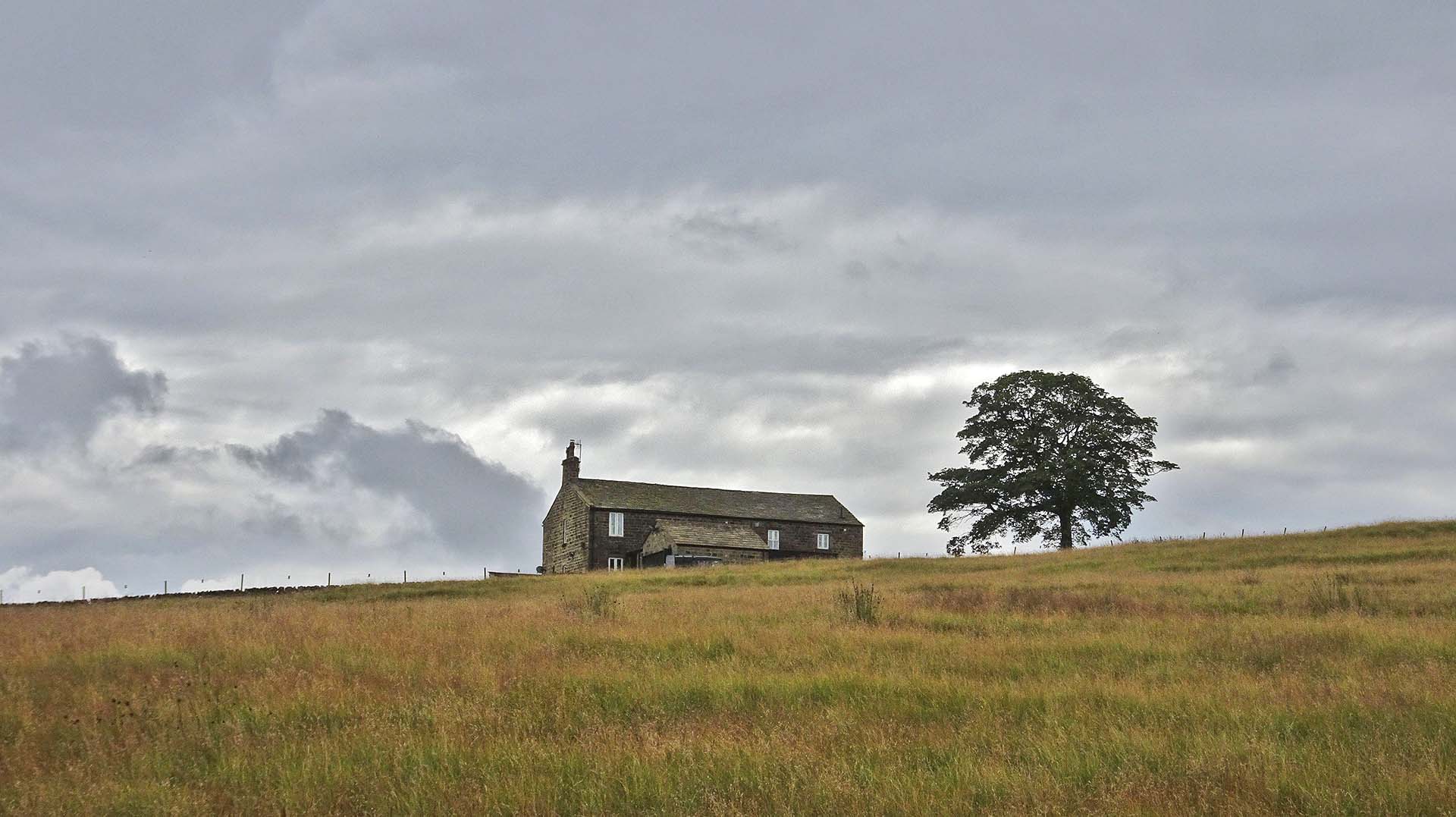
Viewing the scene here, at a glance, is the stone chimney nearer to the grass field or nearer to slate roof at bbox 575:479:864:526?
slate roof at bbox 575:479:864:526

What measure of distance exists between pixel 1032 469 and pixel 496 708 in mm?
50514

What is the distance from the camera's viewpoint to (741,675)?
40.8ft

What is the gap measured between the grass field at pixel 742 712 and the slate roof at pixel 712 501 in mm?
40381

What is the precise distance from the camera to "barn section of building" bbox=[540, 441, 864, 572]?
59.3m

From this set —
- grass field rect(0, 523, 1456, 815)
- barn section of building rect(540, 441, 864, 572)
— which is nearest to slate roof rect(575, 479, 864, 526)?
barn section of building rect(540, 441, 864, 572)

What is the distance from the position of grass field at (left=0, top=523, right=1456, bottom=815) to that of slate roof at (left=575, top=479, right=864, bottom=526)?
40.4m

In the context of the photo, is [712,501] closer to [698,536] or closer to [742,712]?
[698,536]

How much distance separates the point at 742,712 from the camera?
433 inches

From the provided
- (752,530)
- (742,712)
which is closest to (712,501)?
(752,530)

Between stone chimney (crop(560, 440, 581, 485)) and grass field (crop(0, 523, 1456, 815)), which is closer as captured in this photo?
grass field (crop(0, 523, 1456, 815))

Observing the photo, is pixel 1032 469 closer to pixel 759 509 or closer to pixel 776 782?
pixel 759 509

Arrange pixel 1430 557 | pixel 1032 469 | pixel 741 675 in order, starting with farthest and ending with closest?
pixel 1032 469 < pixel 1430 557 < pixel 741 675

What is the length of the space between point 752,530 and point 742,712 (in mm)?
52068

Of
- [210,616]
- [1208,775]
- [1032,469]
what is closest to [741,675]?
[1208,775]
